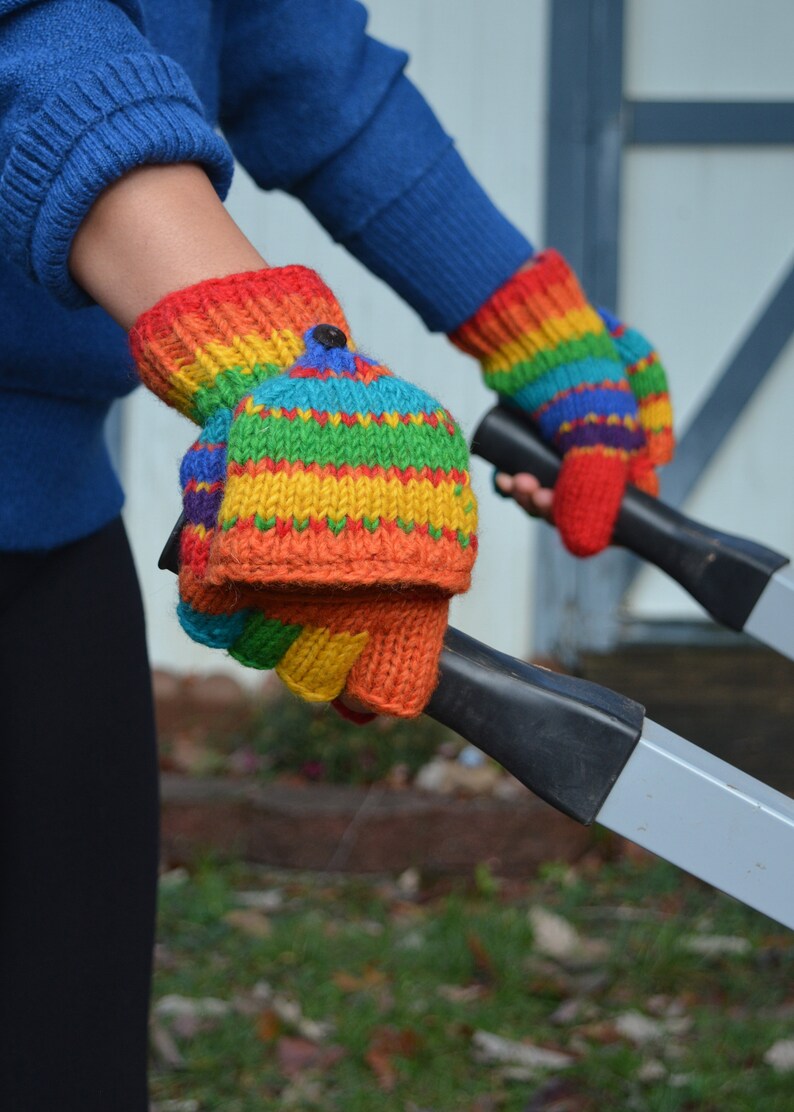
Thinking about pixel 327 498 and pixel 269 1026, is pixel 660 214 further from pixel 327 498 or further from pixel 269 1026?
pixel 327 498

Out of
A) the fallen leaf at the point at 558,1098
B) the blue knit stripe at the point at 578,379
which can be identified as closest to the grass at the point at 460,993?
the fallen leaf at the point at 558,1098

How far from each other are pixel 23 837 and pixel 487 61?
2856 mm

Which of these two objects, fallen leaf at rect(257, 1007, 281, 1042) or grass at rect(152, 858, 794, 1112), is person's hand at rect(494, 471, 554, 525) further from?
fallen leaf at rect(257, 1007, 281, 1042)

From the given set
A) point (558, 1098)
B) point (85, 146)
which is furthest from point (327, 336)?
point (558, 1098)

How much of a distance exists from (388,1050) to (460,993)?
0.26 meters

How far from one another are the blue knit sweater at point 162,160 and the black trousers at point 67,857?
0.08 meters

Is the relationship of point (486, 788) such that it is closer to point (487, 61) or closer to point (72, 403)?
point (487, 61)

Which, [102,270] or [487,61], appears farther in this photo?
[487,61]

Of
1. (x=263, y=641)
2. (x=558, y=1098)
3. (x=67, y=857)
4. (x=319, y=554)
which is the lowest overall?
(x=558, y=1098)

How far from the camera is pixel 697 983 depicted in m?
2.42

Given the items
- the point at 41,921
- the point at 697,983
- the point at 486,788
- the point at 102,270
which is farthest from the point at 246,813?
the point at 102,270

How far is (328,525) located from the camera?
713mm

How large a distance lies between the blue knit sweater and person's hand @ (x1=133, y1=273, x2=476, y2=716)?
11 centimetres

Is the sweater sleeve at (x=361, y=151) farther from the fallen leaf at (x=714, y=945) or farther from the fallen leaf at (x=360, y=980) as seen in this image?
the fallen leaf at (x=714, y=945)
